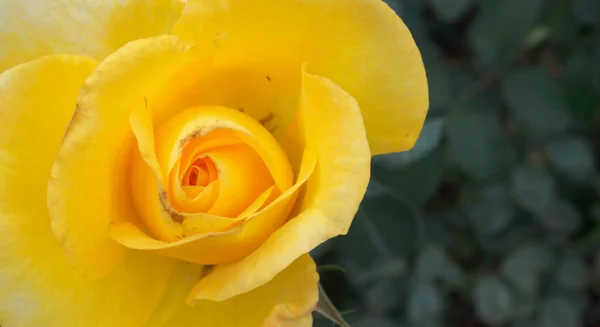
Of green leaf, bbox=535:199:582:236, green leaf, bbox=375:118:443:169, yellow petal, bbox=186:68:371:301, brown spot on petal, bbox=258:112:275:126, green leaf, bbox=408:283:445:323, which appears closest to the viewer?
→ yellow petal, bbox=186:68:371:301

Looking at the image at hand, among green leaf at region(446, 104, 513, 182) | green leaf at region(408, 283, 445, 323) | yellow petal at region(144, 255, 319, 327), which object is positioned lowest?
green leaf at region(408, 283, 445, 323)

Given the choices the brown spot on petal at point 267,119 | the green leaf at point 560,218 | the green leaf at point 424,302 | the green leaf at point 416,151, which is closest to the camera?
the brown spot on petal at point 267,119

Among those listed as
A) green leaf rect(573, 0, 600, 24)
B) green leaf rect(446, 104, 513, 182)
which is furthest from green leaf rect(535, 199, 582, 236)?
green leaf rect(573, 0, 600, 24)

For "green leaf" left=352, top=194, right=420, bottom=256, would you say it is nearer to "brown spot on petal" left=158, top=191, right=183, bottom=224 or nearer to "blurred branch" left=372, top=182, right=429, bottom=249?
"blurred branch" left=372, top=182, right=429, bottom=249

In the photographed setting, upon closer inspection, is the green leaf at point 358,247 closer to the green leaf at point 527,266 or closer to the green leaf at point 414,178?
the green leaf at point 414,178

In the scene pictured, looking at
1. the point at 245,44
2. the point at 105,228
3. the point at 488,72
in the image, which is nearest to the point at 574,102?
the point at 488,72

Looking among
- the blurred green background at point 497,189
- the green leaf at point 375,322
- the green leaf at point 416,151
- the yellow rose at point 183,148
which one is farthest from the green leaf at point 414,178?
the yellow rose at point 183,148
